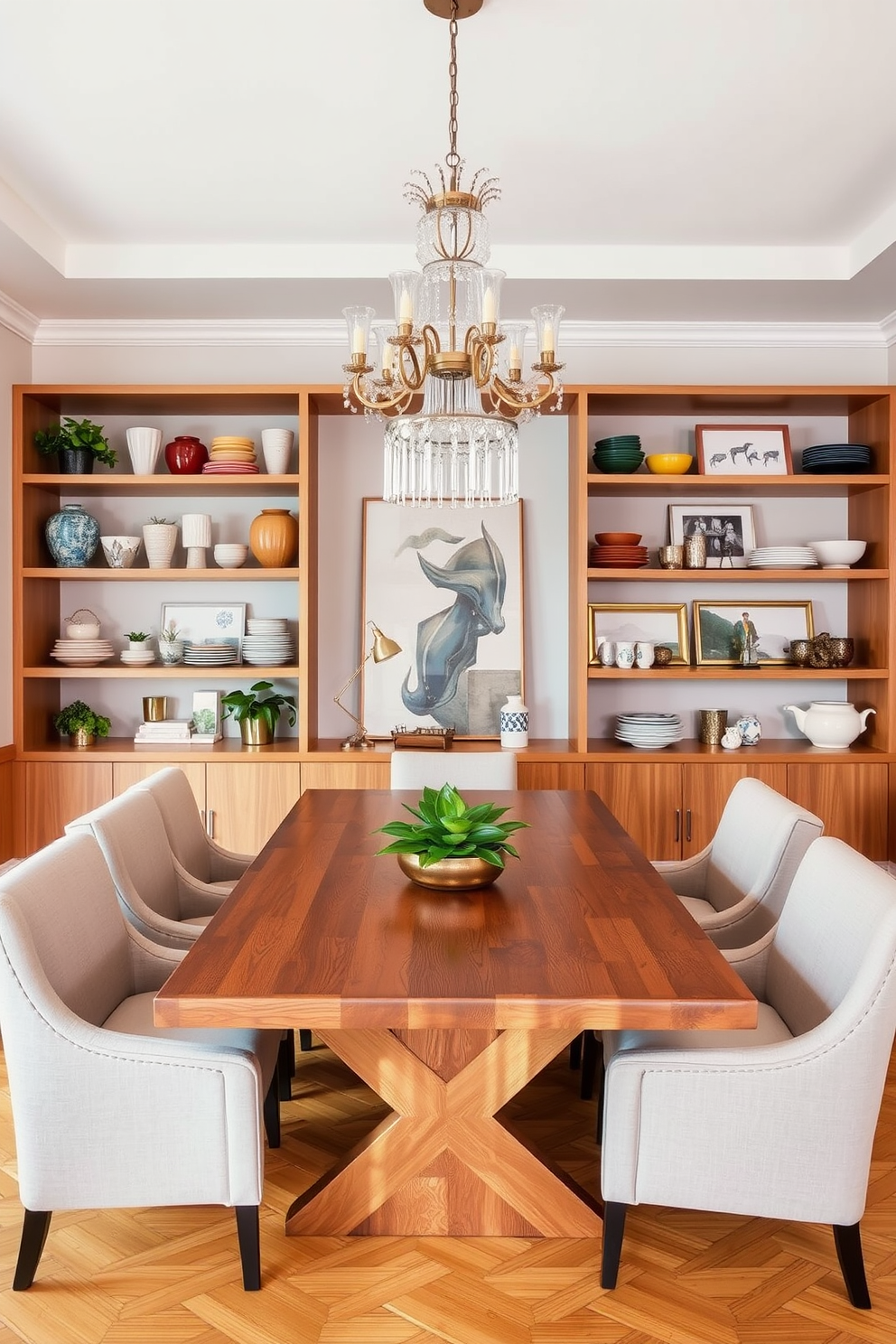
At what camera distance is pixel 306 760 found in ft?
13.8

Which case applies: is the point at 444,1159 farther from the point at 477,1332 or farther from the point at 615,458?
the point at 615,458

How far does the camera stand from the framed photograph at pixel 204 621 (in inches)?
182

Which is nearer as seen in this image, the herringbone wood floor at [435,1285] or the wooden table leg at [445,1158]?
the herringbone wood floor at [435,1285]

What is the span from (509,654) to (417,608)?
468mm

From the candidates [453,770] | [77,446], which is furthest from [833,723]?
[77,446]

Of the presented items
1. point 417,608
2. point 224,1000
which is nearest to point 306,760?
point 417,608

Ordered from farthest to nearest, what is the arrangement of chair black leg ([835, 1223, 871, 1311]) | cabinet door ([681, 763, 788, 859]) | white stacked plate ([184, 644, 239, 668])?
white stacked plate ([184, 644, 239, 668]) < cabinet door ([681, 763, 788, 859]) < chair black leg ([835, 1223, 871, 1311])

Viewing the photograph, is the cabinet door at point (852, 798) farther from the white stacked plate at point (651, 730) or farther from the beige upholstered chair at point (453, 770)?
the beige upholstered chair at point (453, 770)

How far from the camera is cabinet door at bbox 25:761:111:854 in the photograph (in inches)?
165

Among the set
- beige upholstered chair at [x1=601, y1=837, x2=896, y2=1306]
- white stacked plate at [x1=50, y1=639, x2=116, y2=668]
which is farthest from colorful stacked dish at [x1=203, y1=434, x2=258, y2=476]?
beige upholstered chair at [x1=601, y1=837, x2=896, y2=1306]

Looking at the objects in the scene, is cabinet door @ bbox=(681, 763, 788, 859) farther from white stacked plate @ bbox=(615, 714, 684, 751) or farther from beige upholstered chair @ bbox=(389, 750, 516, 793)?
beige upholstered chair @ bbox=(389, 750, 516, 793)

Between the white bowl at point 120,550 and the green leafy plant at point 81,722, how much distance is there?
639 millimetres

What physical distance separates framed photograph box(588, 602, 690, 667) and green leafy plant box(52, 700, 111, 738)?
221 centimetres

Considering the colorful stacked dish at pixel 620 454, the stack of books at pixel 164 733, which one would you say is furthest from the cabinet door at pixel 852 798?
the stack of books at pixel 164 733
